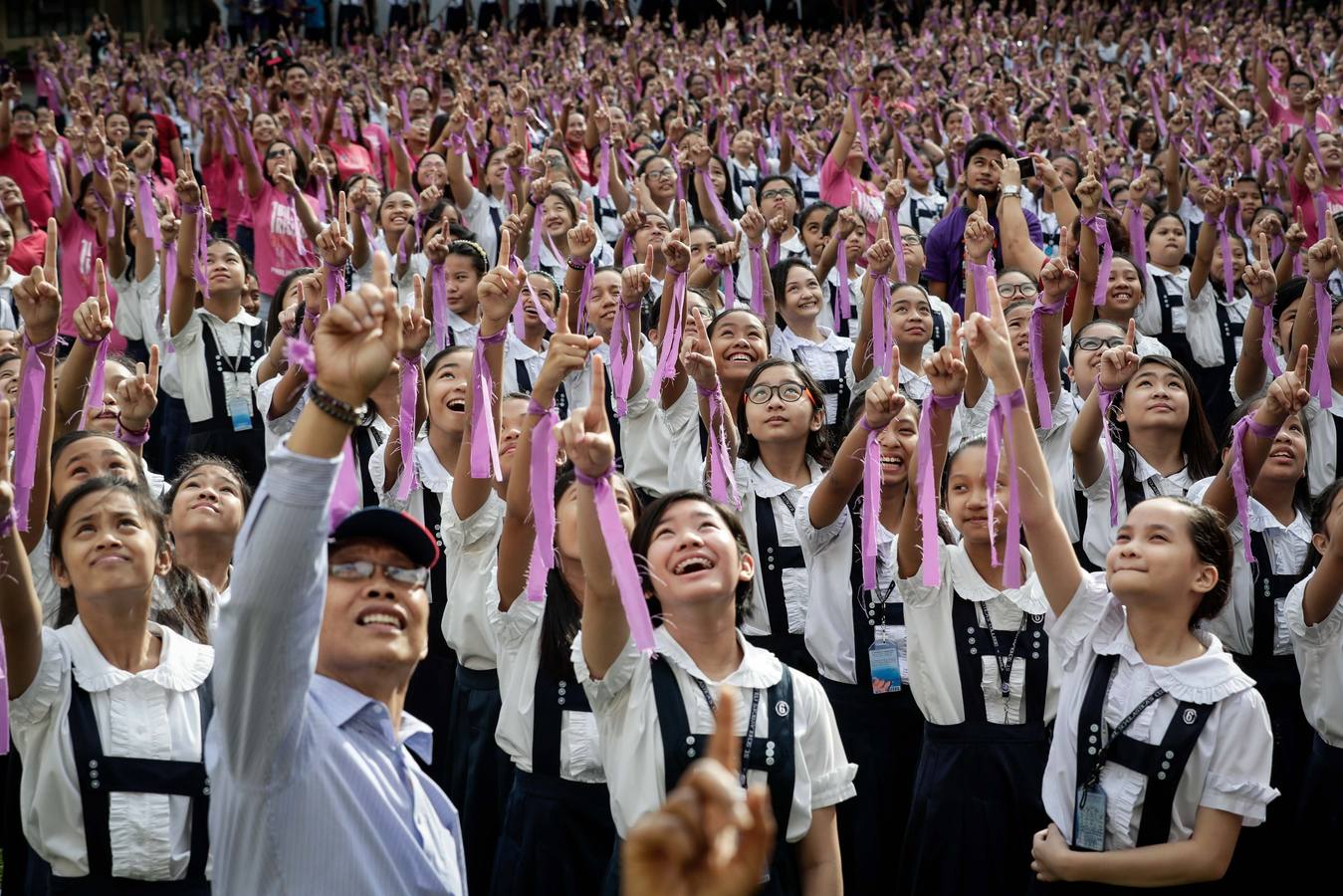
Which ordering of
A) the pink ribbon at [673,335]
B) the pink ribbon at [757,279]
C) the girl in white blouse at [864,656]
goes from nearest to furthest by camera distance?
1. the girl in white blouse at [864,656]
2. the pink ribbon at [673,335]
3. the pink ribbon at [757,279]

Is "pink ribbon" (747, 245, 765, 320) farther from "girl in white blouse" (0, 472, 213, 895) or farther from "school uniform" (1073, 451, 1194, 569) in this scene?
"girl in white blouse" (0, 472, 213, 895)

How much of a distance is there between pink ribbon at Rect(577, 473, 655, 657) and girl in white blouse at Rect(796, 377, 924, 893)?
1.39 metres

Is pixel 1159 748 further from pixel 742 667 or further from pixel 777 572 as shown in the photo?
pixel 777 572

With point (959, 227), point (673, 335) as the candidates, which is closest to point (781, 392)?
point (673, 335)

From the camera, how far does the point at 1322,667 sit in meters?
3.49

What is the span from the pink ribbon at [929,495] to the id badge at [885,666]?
50cm

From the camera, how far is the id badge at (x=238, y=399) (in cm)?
575

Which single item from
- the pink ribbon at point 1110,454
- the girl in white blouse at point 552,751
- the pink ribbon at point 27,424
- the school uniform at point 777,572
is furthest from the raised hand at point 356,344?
the pink ribbon at point 1110,454

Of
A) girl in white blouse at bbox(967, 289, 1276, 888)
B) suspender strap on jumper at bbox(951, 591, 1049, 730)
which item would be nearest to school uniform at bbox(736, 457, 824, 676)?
suspender strap on jumper at bbox(951, 591, 1049, 730)

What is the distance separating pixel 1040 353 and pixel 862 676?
1.29 m

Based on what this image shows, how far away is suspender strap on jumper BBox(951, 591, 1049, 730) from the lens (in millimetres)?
3307

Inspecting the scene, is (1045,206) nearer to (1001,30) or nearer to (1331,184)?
(1331,184)

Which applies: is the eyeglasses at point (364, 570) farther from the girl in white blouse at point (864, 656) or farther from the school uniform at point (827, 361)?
the school uniform at point (827, 361)

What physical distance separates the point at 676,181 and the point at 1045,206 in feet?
7.71
